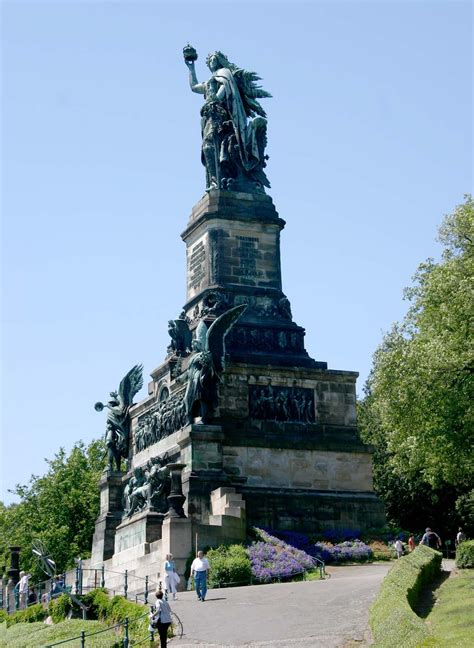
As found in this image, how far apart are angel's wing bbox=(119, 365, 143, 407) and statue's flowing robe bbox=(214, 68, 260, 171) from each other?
953cm

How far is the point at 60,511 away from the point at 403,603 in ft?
141

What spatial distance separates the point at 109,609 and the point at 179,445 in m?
11.8

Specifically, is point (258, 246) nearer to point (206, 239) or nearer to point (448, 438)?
point (206, 239)

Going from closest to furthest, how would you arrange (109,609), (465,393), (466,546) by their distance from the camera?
(109,609)
(466,546)
(465,393)

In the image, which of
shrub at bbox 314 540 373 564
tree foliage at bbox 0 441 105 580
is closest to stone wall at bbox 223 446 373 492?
shrub at bbox 314 540 373 564

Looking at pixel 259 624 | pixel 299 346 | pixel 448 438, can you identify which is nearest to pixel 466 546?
pixel 448 438

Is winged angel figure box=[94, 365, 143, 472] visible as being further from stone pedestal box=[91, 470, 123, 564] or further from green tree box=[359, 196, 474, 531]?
green tree box=[359, 196, 474, 531]

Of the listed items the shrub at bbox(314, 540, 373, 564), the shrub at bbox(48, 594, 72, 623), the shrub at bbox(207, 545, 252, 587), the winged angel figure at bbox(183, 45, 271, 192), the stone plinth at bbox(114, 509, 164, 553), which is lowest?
the shrub at bbox(48, 594, 72, 623)

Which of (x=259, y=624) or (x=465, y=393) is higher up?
(x=465, y=393)

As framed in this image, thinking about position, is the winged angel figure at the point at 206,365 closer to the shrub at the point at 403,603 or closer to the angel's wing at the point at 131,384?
the angel's wing at the point at 131,384

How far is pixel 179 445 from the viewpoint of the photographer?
39.0 m

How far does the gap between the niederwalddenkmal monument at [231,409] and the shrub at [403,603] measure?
8.11m

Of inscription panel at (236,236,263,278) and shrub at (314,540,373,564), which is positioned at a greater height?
inscription panel at (236,236,263,278)

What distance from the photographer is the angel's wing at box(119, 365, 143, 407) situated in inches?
1870
